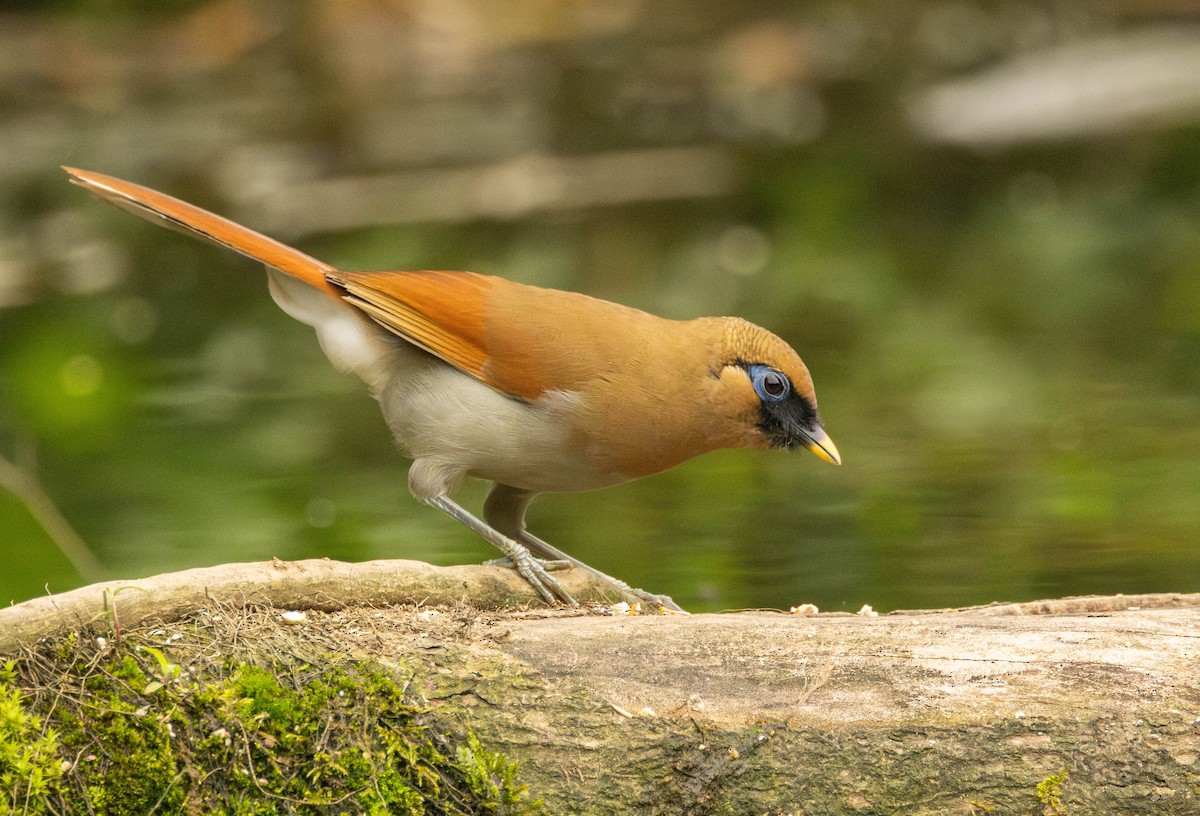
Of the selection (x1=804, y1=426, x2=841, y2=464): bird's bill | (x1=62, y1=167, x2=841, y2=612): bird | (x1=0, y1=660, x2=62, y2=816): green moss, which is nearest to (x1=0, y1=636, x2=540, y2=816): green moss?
(x1=0, y1=660, x2=62, y2=816): green moss

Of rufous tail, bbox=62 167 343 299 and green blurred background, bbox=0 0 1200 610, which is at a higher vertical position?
green blurred background, bbox=0 0 1200 610

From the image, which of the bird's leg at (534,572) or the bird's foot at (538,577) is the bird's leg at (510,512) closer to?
the bird's leg at (534,572)

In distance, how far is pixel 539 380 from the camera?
160 inches

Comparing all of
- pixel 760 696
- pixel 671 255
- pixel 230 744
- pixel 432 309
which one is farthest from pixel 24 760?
pixel 671 255

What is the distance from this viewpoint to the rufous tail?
4.03 metres

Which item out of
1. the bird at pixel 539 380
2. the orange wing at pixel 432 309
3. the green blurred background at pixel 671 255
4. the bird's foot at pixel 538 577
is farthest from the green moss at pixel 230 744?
the green blurred background at pixel 671 255

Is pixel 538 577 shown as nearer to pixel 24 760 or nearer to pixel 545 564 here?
pixel 545 564

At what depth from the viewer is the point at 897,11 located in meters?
14.4

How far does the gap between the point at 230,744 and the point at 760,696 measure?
996 millimetres

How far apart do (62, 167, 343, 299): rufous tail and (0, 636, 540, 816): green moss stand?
1545 mm

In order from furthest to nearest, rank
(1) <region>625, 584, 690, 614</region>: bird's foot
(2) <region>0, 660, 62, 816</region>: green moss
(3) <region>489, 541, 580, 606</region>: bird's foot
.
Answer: (1) <region>625, 584, 690, 614</region>: bird's foot, (3) <region>489, 541, 580, 606</region>: bird's foot, (2) <region>0, 660, 62, 816</region>: green moss

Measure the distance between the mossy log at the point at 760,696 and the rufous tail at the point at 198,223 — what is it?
129 centimetres

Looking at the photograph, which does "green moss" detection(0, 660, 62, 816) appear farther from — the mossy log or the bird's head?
the bird's head

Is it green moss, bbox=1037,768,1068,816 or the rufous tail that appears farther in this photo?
the rufous tail
